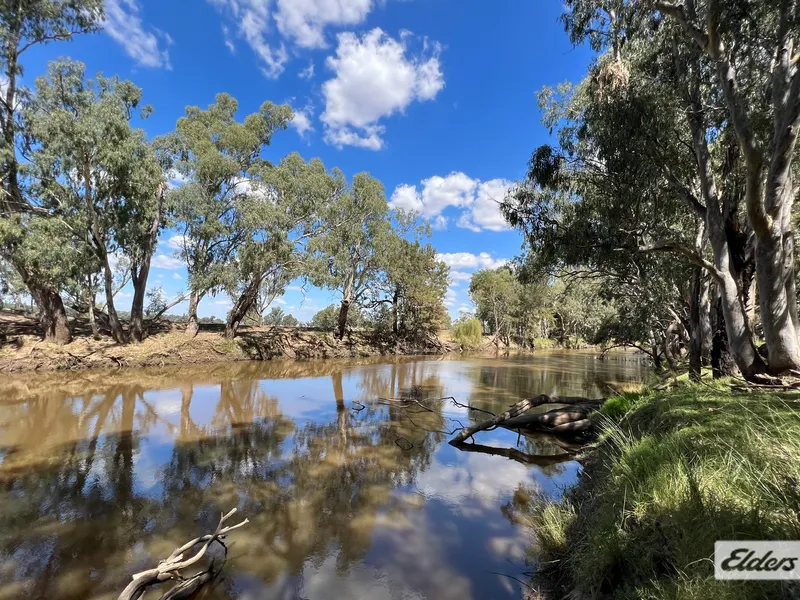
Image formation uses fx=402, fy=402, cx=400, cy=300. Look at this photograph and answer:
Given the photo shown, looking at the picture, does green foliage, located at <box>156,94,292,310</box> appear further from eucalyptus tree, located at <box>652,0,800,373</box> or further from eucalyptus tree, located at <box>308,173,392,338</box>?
eucalyptus tree, located at <box>652,0,800,373</box>

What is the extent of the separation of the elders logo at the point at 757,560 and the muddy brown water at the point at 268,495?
2.29 m

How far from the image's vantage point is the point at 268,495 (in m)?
5.70

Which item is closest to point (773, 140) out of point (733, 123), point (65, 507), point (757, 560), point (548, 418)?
point (733, 123)

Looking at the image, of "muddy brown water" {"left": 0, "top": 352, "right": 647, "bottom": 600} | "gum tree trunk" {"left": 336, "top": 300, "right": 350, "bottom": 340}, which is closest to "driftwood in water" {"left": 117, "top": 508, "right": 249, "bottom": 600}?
"muddy brown water" {"left": 0, "top": 352, "right": 647, "bottom": 600}

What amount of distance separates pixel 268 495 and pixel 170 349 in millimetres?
17631

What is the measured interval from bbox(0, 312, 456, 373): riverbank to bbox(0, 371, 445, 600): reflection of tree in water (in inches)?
286

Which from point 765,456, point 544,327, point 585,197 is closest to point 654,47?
point 585,197

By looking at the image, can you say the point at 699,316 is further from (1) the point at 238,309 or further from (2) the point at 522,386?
(1) the point at 238,309

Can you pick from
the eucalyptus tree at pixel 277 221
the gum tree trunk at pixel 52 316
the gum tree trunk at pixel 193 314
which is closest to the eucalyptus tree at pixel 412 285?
the eucalyptus tree at pixel 277 221

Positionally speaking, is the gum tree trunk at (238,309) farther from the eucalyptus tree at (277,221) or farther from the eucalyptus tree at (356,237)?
the eucalyptus tree at (356,237)

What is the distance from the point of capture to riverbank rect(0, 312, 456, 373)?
16312 millimetres

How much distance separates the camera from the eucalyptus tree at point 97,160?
1552cm

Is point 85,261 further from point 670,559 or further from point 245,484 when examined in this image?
point 670,559

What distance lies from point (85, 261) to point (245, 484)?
15346mm
